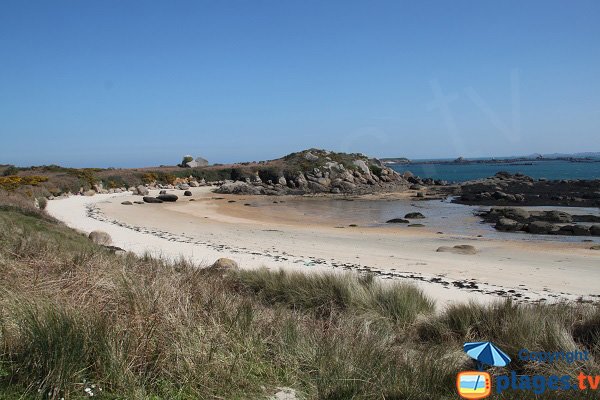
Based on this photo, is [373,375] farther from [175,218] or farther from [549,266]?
[175,218]

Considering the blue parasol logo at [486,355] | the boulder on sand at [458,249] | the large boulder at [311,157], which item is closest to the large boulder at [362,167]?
the large boulder at [311,157]

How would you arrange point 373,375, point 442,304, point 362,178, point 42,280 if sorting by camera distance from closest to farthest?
point 373,375
point 42,280
point 442,304
point 362,178

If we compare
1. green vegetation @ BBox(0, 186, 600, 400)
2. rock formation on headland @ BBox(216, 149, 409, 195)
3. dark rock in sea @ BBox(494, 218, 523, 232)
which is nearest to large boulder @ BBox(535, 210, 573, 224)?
dark rock in sea @ BBox(494, 218, 523, 232)

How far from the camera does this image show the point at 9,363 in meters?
3.58

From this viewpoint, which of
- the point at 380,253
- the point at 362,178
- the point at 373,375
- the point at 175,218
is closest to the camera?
the point at 373,375

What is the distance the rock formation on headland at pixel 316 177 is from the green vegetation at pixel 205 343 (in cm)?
4599

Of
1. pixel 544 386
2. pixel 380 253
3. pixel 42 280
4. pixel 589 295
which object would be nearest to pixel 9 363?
pixel 42 280

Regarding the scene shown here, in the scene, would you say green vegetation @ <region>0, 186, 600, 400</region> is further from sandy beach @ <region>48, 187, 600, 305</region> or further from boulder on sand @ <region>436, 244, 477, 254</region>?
boulder on sand @ <region>436, 244, 477, 254</region>

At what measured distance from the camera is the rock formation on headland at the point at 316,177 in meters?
54.2

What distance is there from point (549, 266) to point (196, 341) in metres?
13.9

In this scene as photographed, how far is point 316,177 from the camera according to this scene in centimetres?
5925

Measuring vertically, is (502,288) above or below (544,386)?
below

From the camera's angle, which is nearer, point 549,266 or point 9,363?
point 9,363

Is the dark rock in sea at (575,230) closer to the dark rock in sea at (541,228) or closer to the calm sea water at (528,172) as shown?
the dark rock in sea at (541,228)
